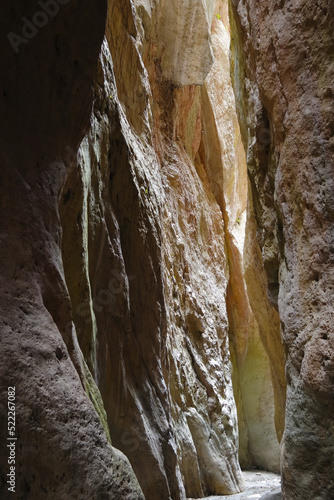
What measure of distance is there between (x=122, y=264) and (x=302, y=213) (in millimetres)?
2560

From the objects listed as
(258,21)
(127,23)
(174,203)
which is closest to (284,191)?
(258,21)

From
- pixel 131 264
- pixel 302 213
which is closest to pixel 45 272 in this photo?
pixel 302 213

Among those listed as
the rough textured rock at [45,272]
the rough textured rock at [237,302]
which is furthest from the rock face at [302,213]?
the rough textured rock at [237,302]

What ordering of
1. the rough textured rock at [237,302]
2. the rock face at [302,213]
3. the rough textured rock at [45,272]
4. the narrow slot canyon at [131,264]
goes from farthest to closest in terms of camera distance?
the rough textured rock at [237,302] → the rock face at [302,213] → the narrow slot canyon at [131,264] → the rough textured rock at [45,272]

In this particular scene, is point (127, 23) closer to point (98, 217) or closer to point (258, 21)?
point (258, 21)

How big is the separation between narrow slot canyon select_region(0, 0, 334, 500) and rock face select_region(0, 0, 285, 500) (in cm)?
2

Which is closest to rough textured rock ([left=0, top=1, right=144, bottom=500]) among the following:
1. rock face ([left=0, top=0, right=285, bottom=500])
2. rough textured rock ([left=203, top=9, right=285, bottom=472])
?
rock face ([left=0, top=0, right=285, bottom=500])

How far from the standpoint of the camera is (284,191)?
519cm

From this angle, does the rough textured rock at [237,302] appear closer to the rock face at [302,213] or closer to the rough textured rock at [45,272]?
the rock face at [302,213]

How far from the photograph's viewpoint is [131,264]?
7.16 metres

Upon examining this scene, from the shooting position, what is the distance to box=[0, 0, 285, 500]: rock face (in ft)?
10.1

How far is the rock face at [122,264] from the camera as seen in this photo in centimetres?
309

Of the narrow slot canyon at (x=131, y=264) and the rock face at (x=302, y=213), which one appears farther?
the rock face at (x=302, y=213)

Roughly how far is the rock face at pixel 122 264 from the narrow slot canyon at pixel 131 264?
0.7 inches
